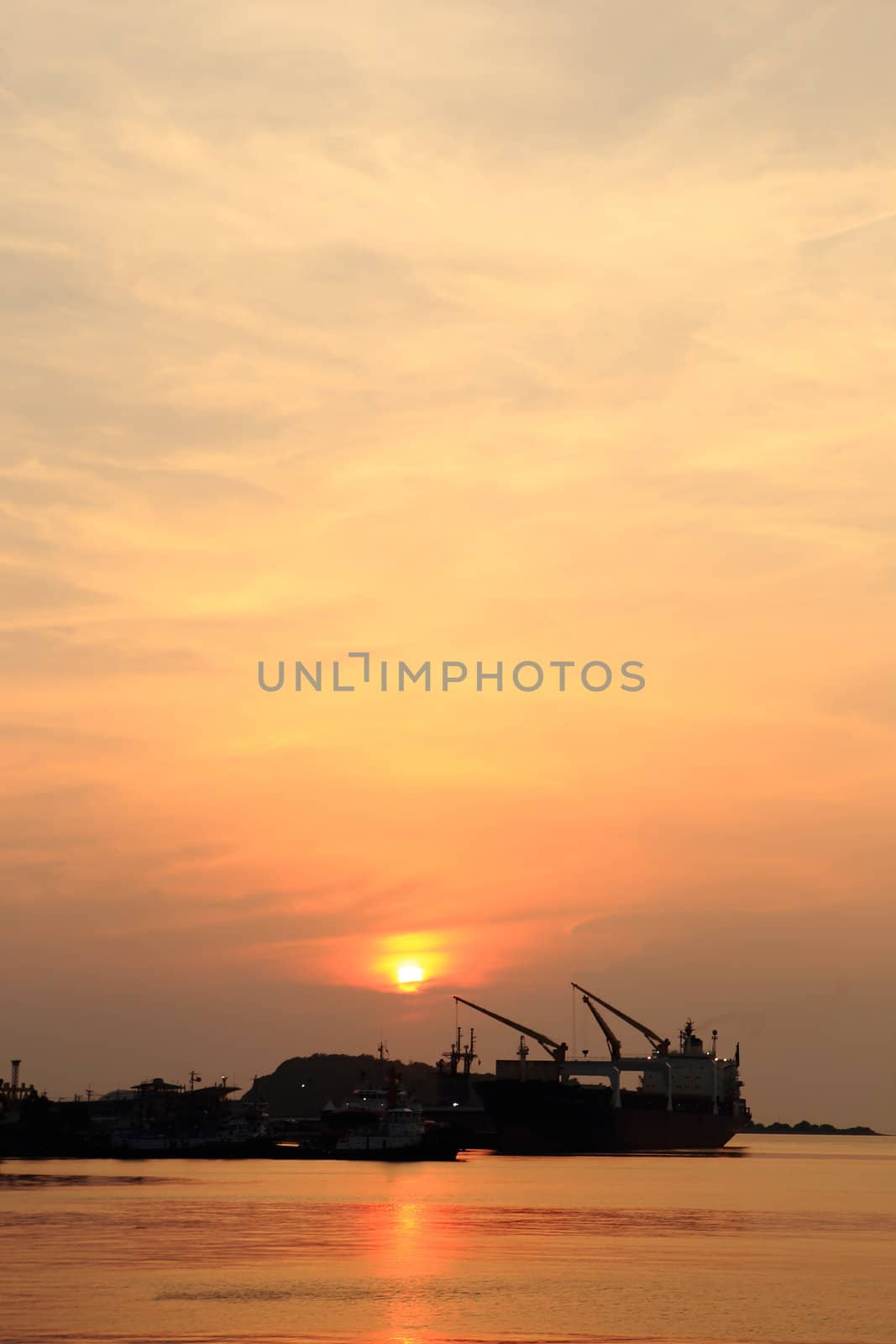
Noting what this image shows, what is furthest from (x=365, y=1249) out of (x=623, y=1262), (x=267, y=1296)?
(x=267, y=1296)

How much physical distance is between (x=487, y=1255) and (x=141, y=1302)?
85.6 feet

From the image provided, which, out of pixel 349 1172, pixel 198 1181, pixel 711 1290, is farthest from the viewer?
pixel 349 1172

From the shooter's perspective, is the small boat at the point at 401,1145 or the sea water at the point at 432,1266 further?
the small boat at the point at 401,1145

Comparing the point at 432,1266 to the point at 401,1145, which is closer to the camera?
the point at 432,1266

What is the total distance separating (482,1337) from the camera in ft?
189

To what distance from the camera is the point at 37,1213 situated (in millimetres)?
105562

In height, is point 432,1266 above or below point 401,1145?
below

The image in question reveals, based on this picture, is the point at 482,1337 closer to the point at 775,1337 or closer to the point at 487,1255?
the point at 775,1337

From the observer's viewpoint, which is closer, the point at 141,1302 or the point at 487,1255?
the point at 141,1302

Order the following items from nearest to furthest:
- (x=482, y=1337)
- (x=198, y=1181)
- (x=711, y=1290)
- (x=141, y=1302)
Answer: (x=482, y=1337), (x=141, y=1302), (x=711, y=1290), (x=198, y=1181)

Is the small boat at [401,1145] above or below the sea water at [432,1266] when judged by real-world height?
above

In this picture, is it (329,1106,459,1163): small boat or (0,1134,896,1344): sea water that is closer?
(0,1134,896,1344): sea water

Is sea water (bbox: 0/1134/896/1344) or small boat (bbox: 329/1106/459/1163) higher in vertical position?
small boat (bbox: 329/1106/459/1163)

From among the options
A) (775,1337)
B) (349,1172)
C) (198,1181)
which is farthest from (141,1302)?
(349,1172)
